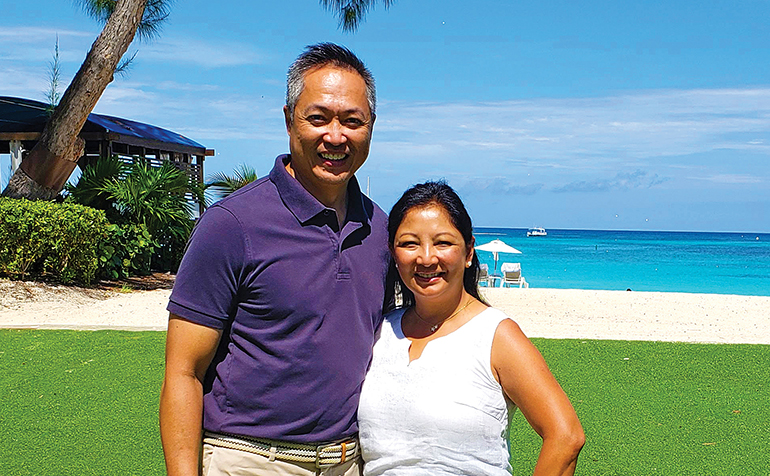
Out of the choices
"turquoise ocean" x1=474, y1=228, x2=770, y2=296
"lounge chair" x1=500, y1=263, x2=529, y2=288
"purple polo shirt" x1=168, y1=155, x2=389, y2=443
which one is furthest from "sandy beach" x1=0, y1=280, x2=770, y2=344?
"turquoise ocean" x1=474, y1=228, x2=770, y2=296

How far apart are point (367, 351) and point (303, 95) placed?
83 centimetres

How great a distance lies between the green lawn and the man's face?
291 centimetres

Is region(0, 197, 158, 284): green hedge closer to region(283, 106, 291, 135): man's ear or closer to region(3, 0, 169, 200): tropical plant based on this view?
region(3, 0, 169, 200): tropical plant

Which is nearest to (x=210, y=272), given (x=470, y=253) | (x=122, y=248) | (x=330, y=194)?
(x=330, y=194)

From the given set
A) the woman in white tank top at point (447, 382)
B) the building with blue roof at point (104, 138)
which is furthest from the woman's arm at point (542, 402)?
the building with blue roof at point (104, 138)

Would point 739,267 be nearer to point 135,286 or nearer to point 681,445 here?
point 135,286

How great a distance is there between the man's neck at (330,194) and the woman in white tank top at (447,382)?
0.19 metres

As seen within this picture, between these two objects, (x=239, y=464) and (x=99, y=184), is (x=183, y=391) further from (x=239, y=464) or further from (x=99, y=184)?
(x=99, y=184)

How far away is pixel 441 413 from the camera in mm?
2387

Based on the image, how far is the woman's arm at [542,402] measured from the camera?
233 cm

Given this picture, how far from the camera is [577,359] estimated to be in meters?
7.75

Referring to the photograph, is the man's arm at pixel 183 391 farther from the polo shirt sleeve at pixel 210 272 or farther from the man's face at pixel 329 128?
the man's face at pixel 329 128

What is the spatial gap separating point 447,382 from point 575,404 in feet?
13.2

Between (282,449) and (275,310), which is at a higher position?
(275,310)
